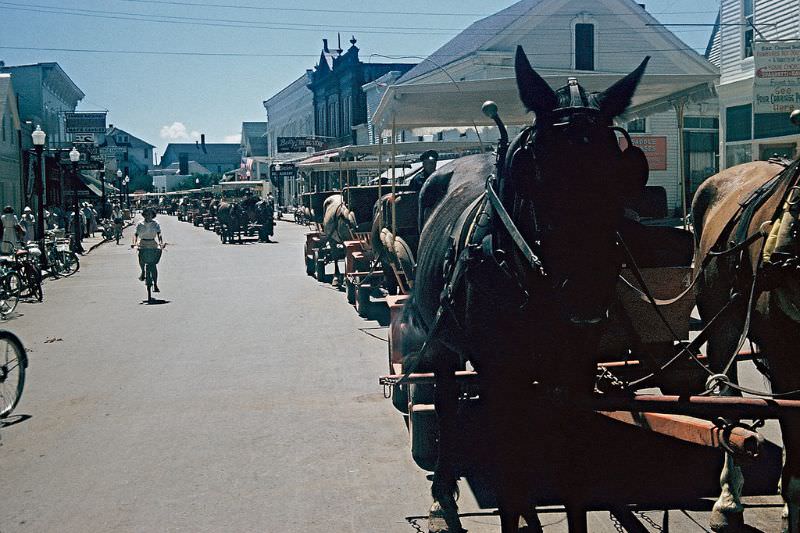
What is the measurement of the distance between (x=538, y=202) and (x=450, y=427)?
2.20 meters

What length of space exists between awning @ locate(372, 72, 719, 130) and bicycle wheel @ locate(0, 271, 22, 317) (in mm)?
8844

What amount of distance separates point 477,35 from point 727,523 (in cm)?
3206

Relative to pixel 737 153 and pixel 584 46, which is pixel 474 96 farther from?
pixel 584 46

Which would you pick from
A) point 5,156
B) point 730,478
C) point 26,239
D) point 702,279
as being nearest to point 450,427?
point 730,478

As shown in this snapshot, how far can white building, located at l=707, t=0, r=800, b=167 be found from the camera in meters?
22.2

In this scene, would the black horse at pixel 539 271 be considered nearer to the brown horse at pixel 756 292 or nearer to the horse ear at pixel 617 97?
the horse ear at pixel 617 97

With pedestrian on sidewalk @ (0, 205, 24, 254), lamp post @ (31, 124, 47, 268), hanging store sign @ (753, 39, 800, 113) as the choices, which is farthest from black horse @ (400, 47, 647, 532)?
lamp post @ (31, 124, 47, 268)

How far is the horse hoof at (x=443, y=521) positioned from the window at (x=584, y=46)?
3175 centimetres

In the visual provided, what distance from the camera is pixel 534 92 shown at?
3.66 m

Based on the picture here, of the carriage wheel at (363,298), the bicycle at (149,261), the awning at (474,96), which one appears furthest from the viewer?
the bicycle at (149,261)

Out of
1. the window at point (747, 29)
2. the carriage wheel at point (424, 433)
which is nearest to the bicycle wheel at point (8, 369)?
the carriage wheel at point (424, 433)

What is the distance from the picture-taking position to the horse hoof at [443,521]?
17.2 feet

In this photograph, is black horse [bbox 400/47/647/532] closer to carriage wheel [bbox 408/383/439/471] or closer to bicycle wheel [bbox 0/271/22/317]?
carriage wheel [bbox 408/383/439/471]

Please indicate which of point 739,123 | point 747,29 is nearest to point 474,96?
point 747,29
